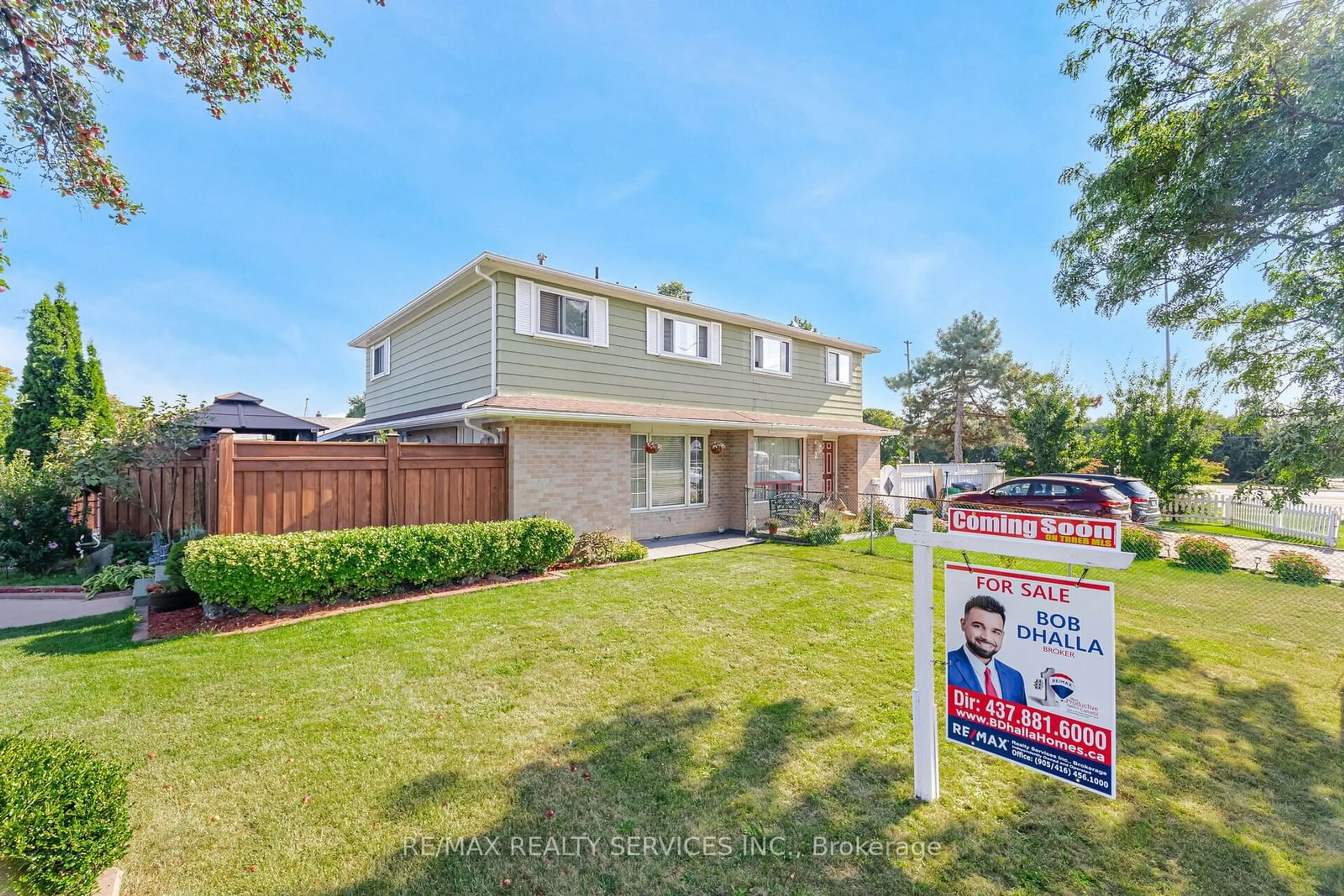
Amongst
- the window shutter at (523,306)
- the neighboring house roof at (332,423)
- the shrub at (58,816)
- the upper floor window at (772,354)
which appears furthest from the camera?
the neighboring house roof at (332,423)

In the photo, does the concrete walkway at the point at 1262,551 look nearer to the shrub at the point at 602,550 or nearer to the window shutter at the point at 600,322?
the shrub at the point at 602,550

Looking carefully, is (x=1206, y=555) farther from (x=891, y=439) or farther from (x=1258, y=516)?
(x=891, y=439)

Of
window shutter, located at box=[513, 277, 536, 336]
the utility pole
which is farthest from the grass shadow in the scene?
the utility pole

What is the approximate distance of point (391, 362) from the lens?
14266mm

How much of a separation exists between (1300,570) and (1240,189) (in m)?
7.26

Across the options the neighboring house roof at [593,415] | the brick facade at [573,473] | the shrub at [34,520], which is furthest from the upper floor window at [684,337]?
the shrub at [34,520]

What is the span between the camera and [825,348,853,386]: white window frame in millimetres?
16422

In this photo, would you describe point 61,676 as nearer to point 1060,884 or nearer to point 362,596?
point 362,596

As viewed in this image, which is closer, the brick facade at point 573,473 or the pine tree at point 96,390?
the brick facade at point 573,473

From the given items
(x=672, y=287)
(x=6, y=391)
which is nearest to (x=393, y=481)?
(x=672, y=287)

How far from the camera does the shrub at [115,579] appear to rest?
25.3 ft

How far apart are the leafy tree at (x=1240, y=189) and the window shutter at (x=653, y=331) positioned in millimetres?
7860

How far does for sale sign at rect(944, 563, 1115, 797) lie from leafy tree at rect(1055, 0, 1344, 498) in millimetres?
4546

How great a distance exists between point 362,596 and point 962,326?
38.2m
